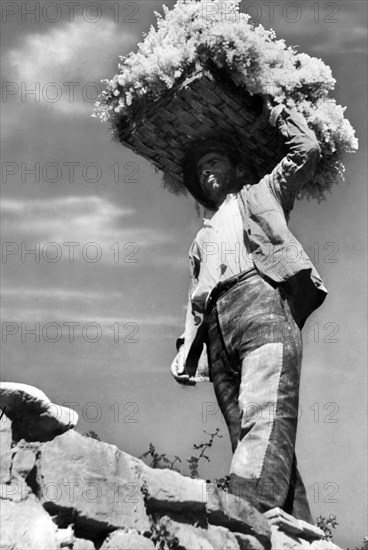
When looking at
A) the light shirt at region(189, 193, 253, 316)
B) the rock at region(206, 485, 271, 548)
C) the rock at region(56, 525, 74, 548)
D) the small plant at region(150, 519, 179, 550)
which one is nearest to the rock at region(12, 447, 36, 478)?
the rock at region(56, 525, 74, 548)

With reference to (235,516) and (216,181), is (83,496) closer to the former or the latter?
(235,516)

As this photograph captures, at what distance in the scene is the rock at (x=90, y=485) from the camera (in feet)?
14.1

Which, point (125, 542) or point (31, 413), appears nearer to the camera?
point (125, 542)

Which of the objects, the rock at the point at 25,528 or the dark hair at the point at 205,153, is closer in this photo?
the rock at the point at 25,528

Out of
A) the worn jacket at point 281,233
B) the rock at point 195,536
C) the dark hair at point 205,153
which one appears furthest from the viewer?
the dark hair at point 205,153

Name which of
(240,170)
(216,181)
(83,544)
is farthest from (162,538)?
(240,170)

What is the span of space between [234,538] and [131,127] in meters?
4.24

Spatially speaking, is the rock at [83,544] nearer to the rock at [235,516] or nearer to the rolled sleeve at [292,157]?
the rock at [235,516]

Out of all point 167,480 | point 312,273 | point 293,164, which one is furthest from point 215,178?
point 167,480

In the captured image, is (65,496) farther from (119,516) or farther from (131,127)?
(131,127)

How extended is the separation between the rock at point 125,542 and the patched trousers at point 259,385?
1.58m

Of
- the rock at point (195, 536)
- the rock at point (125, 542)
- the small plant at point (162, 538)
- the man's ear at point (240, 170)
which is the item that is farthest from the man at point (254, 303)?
the rock at point (125, 542)

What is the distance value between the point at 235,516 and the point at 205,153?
12.8 feet

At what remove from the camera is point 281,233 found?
23.9ft
